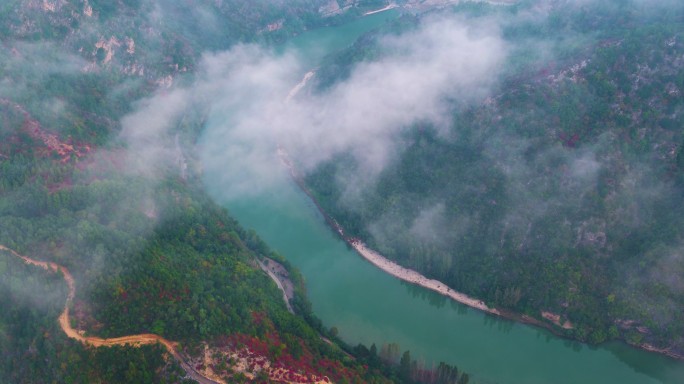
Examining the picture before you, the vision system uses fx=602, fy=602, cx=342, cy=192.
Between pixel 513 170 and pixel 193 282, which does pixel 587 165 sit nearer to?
pixel 513 170

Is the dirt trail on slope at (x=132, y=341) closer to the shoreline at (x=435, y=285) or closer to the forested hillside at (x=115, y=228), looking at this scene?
the forested hillside at (x=115, y=228)

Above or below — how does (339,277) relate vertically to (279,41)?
below

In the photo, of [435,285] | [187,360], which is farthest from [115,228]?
[435,285]

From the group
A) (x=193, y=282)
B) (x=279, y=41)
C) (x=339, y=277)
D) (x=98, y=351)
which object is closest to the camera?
(x=98, y=351)

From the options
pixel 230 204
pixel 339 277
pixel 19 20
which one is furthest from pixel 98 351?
pixel 19 20

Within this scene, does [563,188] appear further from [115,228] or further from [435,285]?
[115,228]

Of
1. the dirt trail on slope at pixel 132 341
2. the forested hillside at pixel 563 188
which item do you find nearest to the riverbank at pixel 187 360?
the dirt trail on slope at pixel 132 341
